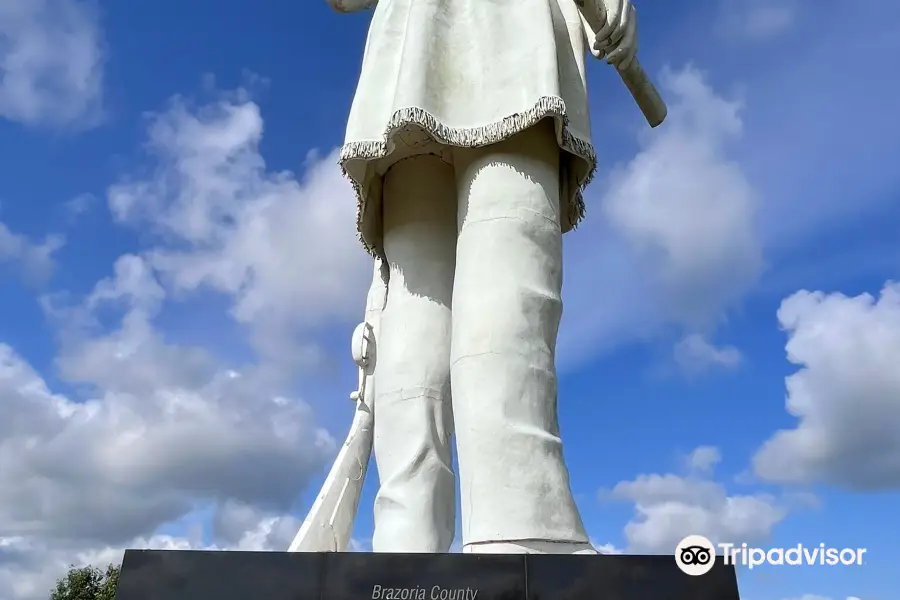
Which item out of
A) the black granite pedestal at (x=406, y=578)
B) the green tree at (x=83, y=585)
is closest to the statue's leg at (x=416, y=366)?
the black granite pedestal at (x=406, y=578)

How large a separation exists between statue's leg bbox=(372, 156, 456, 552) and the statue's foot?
1.36ft

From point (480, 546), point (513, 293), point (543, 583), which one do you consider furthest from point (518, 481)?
point (513, 293)

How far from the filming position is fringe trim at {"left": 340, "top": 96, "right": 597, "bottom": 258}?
3.26 metres

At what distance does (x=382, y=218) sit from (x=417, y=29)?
37.1 inches

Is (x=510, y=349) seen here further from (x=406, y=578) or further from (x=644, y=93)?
(x=644, y=93)

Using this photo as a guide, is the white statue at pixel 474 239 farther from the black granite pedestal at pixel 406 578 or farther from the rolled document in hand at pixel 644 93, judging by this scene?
the black granite pedestal at pixel 406 578

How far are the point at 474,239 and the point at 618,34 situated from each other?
4.07 feet

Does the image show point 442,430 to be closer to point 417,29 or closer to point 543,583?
point 543,583

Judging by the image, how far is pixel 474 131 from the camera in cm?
335

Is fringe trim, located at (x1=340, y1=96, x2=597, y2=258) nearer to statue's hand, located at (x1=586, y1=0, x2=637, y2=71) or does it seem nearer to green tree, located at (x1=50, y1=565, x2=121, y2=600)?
statue's hand, located at (x1=586, y1=0, x2=637, y2=71)

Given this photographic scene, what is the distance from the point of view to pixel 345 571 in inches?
93.2

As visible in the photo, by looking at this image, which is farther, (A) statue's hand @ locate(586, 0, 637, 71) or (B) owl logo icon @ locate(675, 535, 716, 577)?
(A) statue's hand @ locate(586, 0, 637, 71)

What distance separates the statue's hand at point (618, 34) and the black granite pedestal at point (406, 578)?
2.36 m

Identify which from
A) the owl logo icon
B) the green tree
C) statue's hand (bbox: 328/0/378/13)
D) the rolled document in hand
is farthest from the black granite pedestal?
the green tree
